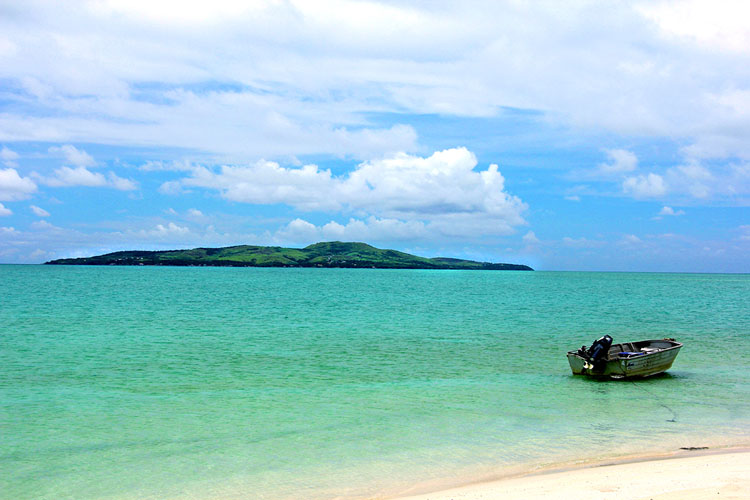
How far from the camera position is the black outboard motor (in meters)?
27.5

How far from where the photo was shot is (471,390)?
2469cm

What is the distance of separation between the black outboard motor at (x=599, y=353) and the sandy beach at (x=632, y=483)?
12.6 metres

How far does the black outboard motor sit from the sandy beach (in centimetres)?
1262

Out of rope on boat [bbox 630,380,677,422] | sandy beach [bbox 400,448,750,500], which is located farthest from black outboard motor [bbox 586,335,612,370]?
sandy beach [bbox 400,448,750,500]

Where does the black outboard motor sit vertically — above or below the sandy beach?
above

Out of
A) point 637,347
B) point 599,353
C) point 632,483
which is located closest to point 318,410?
point 632,483

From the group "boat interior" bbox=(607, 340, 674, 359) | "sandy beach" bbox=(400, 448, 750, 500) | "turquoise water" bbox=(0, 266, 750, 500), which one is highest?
"boat interior" bbox=(607, 340, 674, 359)

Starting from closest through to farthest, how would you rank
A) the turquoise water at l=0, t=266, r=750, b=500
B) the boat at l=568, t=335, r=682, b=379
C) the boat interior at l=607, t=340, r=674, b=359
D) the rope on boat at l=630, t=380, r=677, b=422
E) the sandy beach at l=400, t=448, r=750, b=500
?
the sandy beach at l=400, t=448, r=750, b=500
the turquoise water at l=0, t=266, r=750, b=500
the rope on boat at l=630, t=380, r=677, b=422
the boat at l=568, t=335, r=682, b=379
the boat interior at l=607, t=340, r=674, b=359

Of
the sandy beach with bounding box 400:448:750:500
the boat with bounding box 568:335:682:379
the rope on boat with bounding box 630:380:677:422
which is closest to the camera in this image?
the sandy beach with bounding box 400:448:750:500

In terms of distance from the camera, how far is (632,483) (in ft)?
40.3

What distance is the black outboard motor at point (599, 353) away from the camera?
2748 centimetres

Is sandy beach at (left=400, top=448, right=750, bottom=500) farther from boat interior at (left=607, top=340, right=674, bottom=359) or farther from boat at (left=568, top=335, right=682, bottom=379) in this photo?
boat interior at (left=607, top=340, right=674, bottom=359)

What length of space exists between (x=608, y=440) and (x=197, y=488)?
39.8 ft

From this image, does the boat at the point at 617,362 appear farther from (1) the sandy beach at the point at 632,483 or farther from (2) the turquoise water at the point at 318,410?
(1) the sandy beach at the point at 632,483
